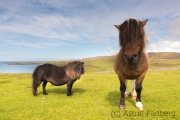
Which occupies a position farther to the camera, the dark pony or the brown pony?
the dark pony

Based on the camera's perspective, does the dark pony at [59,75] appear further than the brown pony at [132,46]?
Yes

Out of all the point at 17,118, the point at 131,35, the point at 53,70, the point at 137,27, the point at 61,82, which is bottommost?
the point at 17,118

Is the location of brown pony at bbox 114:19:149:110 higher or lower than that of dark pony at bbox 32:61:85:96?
higher

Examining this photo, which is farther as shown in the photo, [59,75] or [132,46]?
[59,75]

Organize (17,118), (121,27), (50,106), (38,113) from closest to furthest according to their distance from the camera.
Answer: (121,27) < (17,118) < (38,113) < (50,106)

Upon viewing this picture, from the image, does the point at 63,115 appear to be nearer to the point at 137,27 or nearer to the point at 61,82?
the point at 61,82

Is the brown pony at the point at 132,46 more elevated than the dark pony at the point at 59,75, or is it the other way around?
the brown pony at the point at 132,46

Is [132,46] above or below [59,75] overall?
above

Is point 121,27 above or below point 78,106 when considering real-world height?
above

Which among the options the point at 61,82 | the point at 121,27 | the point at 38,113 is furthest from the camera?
the point at 61,82

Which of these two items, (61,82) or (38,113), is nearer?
(38,113)

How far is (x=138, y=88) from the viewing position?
20.3ft

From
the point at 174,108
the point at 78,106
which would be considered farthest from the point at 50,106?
the point at 174,108

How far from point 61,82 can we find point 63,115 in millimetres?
3791
